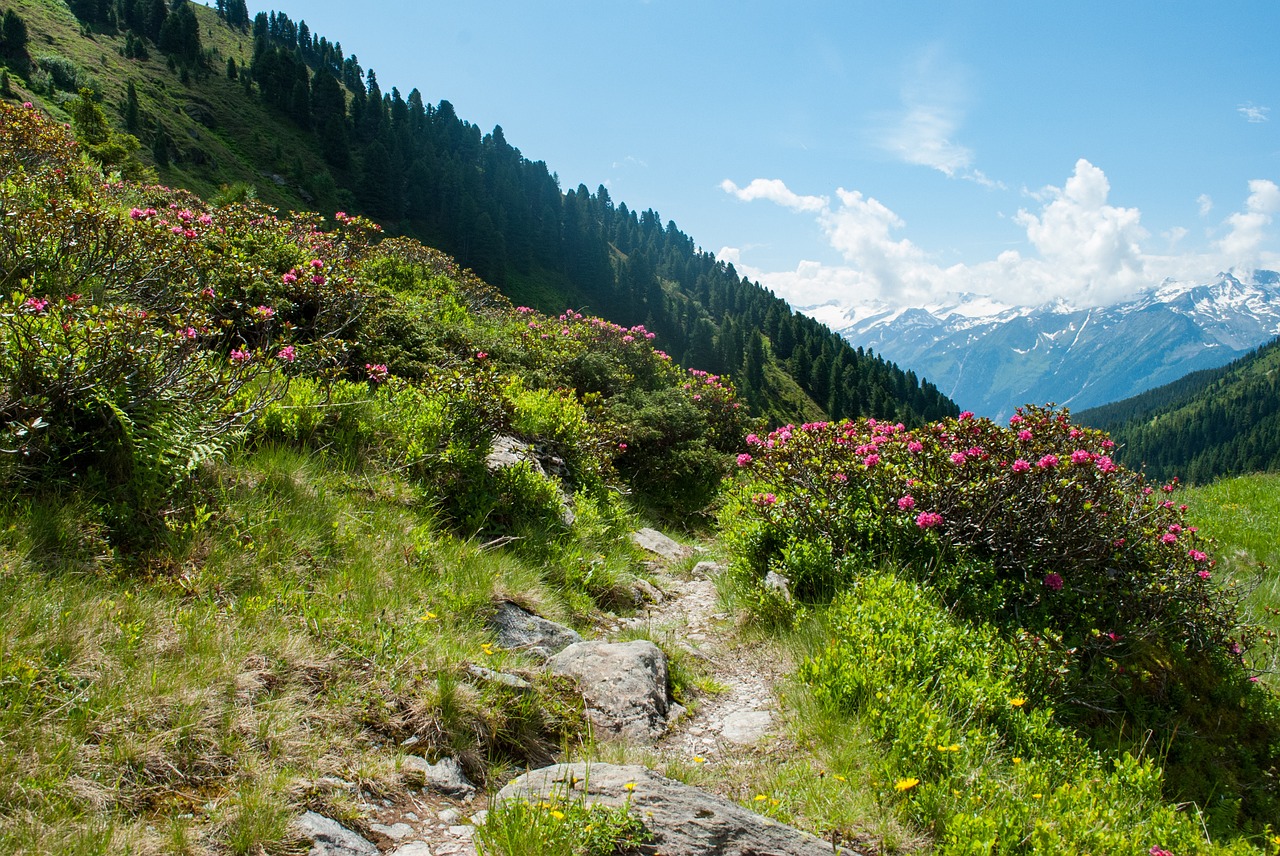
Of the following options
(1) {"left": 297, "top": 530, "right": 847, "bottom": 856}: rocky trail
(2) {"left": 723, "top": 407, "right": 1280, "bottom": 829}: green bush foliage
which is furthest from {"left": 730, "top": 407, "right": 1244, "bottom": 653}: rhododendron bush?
(1) {"left": 297, "top": 530, "right": 847, "bottom": 856}: rocky trail

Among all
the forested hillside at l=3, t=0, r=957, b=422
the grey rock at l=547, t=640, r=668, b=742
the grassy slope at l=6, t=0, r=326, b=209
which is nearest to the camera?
the grey rock at l=547, t=640, r=668, b=742

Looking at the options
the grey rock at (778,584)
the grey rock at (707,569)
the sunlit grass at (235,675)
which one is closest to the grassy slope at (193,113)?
the grey rock at (707,569)

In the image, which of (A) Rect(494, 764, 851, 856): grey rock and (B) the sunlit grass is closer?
(B) the sunlit grass

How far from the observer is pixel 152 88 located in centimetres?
9438

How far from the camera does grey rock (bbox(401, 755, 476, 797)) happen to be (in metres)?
3.01

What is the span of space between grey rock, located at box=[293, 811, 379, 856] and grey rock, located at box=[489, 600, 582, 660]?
185cm

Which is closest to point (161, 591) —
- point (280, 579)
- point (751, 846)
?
point (280, 579)

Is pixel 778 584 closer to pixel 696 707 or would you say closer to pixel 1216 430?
pixel 696 707

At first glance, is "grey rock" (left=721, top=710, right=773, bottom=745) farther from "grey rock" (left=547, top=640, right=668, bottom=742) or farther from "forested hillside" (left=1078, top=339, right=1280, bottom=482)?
"forested hillside" (left=1078, top=339, right=1280, bottom=482)

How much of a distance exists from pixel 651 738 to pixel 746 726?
76 cm

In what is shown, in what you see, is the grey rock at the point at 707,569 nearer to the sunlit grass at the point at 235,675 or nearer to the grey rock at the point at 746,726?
the grey rock at the point at 746,726

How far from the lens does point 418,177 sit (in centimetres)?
10788

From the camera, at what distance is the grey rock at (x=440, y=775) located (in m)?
3.01

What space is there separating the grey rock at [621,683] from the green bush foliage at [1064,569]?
1.40 metres
